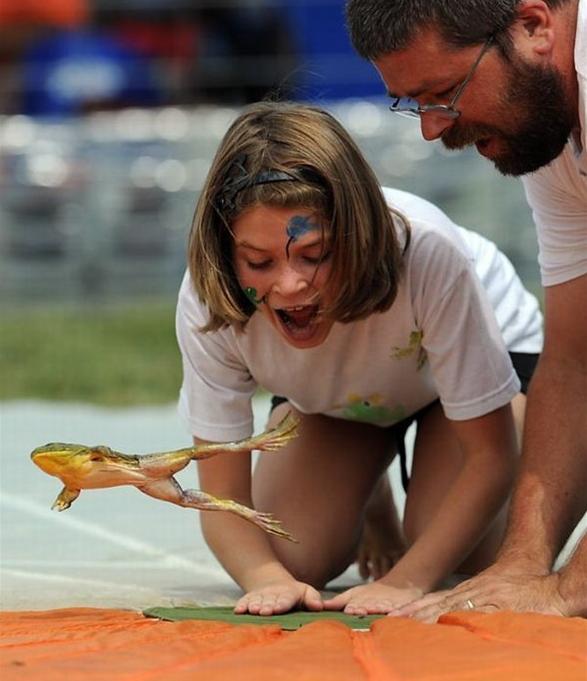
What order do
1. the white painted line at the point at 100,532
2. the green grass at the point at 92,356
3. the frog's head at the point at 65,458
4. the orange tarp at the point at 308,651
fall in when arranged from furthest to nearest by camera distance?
the green grass at the point at 92,356
the white painted line at the point at 100,532
the frog's head at the point at 65,458
the orange tarp at the point at 308,651

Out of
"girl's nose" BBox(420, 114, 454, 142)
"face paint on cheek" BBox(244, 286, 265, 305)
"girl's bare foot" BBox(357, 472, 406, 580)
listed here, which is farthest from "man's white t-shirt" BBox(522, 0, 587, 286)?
"girl's bare foot" BBox(357, 472, 406, 580)

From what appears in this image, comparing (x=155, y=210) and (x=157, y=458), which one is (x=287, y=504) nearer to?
(x=157, y=458)

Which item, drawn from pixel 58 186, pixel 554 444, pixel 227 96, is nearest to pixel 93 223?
pixel 58 186

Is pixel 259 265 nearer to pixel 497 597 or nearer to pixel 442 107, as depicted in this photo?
pixel 442 107

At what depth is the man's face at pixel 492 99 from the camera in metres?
2.45

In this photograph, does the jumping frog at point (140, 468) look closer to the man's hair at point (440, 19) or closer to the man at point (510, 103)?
the man at point (510, 103)

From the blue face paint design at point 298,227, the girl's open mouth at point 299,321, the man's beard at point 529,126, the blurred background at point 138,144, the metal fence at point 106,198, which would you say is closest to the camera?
the man's beard at point 529,126

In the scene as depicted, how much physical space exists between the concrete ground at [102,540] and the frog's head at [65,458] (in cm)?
55

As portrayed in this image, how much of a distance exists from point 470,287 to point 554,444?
1.09 feet

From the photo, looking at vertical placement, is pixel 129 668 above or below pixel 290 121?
below

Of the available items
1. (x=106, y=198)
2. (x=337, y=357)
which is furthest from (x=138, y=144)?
(x=337, y=357)

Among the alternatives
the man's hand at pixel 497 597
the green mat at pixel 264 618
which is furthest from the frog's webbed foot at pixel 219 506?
the man's hand at pixel 497 597

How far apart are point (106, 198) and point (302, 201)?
5.84 m

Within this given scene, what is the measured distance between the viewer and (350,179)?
2637 mm
